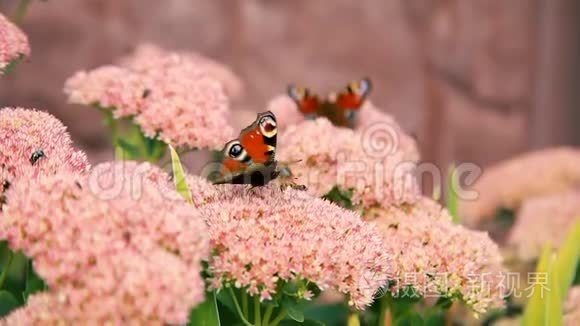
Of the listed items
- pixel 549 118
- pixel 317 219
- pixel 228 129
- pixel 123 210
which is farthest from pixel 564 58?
pixel 123 210

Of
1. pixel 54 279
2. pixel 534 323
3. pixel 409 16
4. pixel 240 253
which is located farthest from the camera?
pixel 409 16

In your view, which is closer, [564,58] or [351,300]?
[351,300]

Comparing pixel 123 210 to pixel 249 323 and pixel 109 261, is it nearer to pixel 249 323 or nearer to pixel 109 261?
pixel 109 261

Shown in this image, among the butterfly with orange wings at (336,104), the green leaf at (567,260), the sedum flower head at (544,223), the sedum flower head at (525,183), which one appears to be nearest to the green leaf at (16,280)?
the butterfly with orange wings at (336,104)

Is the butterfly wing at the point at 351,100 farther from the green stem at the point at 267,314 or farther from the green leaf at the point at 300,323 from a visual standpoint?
the green stem at the point at 267,314

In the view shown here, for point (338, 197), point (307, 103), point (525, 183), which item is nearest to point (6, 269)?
point (338, 197)

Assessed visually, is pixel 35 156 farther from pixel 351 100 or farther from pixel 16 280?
pixel 351 100

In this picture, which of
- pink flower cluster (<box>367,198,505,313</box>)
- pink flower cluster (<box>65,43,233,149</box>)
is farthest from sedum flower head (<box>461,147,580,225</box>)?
pink flower cluster (<box>65,43,233,149</box>)

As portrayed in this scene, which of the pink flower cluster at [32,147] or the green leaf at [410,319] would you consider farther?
the green leaf at [410,319]
